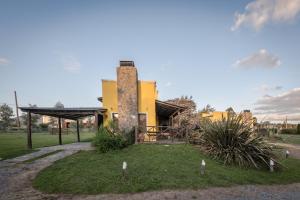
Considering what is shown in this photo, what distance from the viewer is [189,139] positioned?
41.9ft

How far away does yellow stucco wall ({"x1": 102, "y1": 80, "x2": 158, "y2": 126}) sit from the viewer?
1520cm

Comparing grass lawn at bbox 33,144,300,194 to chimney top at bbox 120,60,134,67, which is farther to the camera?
chimney top at bbox 120,60,134,67

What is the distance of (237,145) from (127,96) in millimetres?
8518

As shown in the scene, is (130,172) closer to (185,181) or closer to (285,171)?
(185,181)

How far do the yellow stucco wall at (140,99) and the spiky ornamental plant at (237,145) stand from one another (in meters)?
6.71

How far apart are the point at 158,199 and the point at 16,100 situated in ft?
158

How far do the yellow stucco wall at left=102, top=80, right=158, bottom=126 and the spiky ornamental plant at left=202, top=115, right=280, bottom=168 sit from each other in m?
6.71

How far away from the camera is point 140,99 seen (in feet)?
51.3

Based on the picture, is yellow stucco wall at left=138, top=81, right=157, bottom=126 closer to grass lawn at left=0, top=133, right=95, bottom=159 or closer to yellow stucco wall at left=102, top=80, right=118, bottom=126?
yellow stucco wall at left=102, top=80, right=118, bottom=126

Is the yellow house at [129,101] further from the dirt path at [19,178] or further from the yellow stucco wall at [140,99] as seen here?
the dirt path at [19,178]

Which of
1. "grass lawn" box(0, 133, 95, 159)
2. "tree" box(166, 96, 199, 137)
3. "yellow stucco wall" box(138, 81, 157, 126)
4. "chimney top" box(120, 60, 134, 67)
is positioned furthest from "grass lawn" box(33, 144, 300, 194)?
"chimney top" box(120, 60, 134, 67)

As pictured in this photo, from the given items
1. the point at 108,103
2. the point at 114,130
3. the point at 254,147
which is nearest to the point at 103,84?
the point at 108,103

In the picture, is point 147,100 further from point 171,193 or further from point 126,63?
point 171,193

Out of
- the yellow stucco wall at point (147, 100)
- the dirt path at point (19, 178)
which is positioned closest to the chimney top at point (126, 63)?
the yellow stucco wall at point (147, 100)
